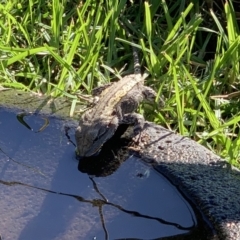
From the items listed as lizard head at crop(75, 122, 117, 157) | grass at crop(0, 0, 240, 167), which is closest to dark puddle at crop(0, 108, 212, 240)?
lizard head at crop(75, 122, 117, 157)

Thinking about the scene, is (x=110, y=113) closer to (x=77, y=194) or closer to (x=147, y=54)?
(x=77, y=194)

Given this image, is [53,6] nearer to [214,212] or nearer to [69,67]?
[69,67]

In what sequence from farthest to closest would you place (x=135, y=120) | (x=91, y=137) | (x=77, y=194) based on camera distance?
(x=135, y=120), (x=91, y=137), (x=77, y=194)

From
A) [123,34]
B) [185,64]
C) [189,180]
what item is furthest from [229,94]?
[189,180]

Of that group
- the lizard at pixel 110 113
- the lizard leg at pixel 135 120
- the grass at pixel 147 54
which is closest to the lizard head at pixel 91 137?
the lizard at pixel 110 113

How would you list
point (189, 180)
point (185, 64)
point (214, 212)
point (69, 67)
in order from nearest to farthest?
point (214, 212)
point (189, 180)
point (69, 67)
point (185, 64)

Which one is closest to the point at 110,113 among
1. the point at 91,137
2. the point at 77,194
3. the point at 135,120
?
the point at 135,120
